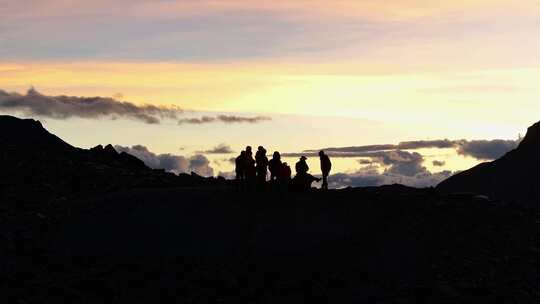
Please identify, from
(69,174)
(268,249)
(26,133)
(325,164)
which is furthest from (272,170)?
(26,133)

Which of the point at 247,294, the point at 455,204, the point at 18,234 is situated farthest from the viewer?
the point at 455,204

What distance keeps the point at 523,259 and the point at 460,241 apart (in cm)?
324

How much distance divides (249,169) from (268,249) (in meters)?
5.25

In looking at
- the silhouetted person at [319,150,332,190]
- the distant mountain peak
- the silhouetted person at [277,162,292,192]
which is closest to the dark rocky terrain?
the silhouetted person at [277,162,292,192]

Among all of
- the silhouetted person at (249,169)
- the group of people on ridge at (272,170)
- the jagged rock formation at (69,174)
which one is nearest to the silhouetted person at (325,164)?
the group of people on ridge at (272,170)

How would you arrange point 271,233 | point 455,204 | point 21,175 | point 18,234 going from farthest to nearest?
point 21,175, point 455,204, point 18,234, point 271,233

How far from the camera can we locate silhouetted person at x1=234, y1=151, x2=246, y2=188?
164ft

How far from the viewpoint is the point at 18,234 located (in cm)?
5162

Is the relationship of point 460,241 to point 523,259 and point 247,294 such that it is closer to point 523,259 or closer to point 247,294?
point 523,259

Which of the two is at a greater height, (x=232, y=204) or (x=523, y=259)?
(x=232, y=204)

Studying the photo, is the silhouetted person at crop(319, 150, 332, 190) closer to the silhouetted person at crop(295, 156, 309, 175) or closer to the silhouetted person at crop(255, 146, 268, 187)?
the silhouetted person at crop(295, 156, 309, 175)

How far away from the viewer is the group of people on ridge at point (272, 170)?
165 feet

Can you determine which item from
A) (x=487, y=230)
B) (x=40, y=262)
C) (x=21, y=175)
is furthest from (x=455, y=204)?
(x=21, y=175)

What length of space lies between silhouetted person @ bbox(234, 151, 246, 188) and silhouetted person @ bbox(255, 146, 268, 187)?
71 cm
